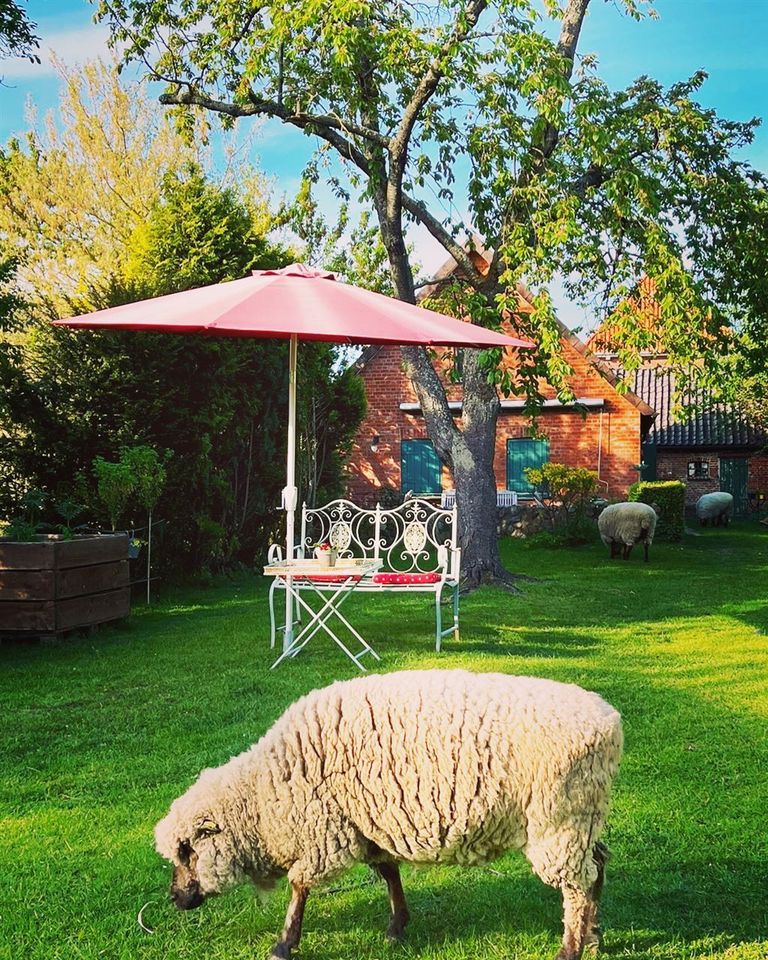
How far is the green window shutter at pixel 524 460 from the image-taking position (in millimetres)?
24547

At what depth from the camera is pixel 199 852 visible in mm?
2938

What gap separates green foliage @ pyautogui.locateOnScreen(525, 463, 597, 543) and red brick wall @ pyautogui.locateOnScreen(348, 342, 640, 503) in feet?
7.69

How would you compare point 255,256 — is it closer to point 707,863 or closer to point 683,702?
point 683,702

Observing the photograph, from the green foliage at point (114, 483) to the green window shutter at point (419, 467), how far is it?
588 inches

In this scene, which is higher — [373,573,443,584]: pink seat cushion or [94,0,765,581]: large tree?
[94,0,765,581]: large tree

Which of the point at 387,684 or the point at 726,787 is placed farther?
the point at 726,787

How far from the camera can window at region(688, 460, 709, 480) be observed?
36.3 m

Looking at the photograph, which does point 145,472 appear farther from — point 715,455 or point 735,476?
point 735,476

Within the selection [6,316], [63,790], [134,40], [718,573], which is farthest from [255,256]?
[63,790]

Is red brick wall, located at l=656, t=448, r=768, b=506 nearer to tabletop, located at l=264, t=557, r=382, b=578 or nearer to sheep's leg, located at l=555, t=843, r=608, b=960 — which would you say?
tabletop, located at l=264, t=557, r=382, b=578

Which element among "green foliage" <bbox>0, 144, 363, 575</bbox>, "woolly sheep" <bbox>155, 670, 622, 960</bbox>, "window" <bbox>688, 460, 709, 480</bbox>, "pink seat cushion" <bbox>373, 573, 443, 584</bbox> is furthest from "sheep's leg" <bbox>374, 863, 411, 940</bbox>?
"window" <bbox>688, 460, 709, 480</bbox>

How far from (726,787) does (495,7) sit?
33.8ft

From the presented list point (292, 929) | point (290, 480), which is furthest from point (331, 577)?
point (292, 929)

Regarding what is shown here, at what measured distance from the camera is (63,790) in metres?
4.81
